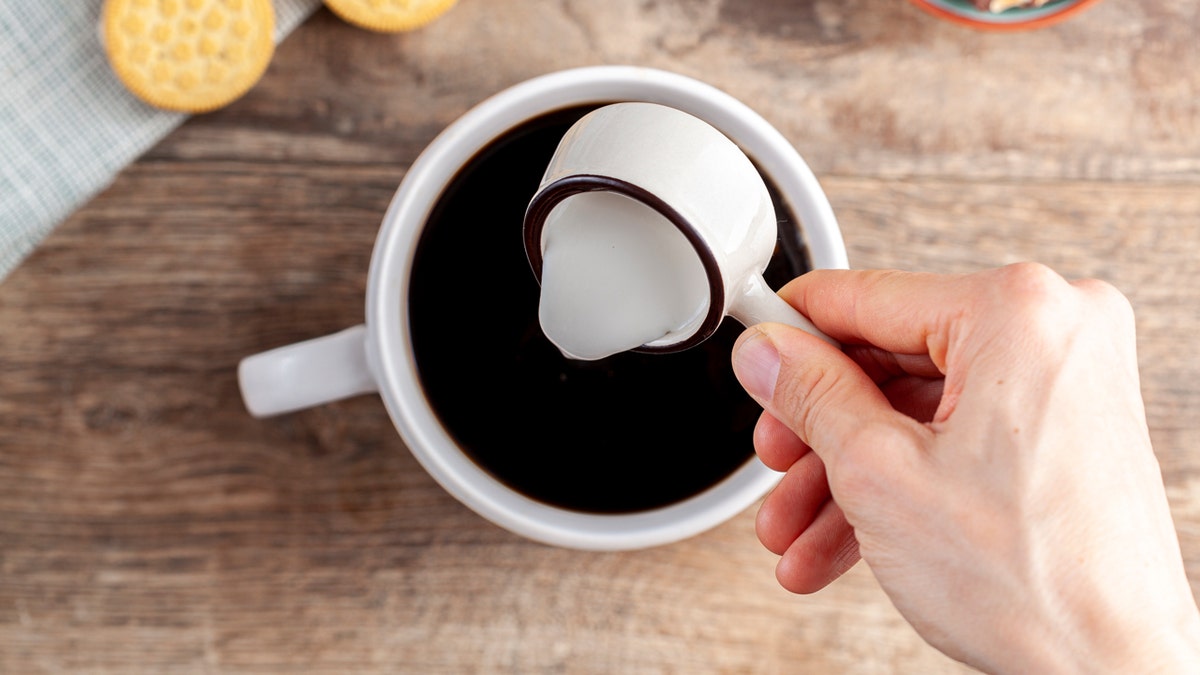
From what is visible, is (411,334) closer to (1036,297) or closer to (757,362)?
(757,362)

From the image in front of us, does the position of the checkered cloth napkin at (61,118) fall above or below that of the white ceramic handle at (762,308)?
below

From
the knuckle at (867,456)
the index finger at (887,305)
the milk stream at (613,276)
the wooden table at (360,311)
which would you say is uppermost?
the milk stream at (613,276)

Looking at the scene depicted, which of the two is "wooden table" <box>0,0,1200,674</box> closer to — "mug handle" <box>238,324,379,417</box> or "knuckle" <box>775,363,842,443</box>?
"mug handle" <box>238,324,379,417</box>

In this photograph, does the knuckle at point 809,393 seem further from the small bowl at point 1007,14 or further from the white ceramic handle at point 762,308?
the small bowl at point 1007,14

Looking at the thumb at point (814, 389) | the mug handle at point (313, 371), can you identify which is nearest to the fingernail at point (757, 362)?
the thumb at point (814, 389)

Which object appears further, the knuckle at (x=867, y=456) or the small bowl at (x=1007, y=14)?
the small bowl at (x=1007, y=14)
